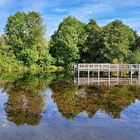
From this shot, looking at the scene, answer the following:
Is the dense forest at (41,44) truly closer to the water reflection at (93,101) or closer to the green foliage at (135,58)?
the green foliage at (135,58)

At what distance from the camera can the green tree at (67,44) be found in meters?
59.6

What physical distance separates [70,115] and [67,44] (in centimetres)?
4433

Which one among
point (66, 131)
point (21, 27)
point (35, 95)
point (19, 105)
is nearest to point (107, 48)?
point (21, 27)

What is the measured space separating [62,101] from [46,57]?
3944cm

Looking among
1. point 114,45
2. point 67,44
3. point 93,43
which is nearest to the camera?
point 114,45

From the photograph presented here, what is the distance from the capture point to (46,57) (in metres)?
59.4

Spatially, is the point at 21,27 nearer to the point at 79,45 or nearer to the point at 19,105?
the point at 79,45

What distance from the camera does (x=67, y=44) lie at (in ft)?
197

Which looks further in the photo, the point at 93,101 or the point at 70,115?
the point at 93,101

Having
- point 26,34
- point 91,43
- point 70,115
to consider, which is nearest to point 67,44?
point 91,43

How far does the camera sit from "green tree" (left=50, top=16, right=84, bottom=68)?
196 feet

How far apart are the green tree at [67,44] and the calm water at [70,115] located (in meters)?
35.7

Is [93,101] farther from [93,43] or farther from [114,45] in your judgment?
[93,43]

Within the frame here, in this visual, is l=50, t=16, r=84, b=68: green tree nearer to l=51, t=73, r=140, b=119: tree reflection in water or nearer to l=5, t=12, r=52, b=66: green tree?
l=5, t=12, r=52, b=66: green tree
